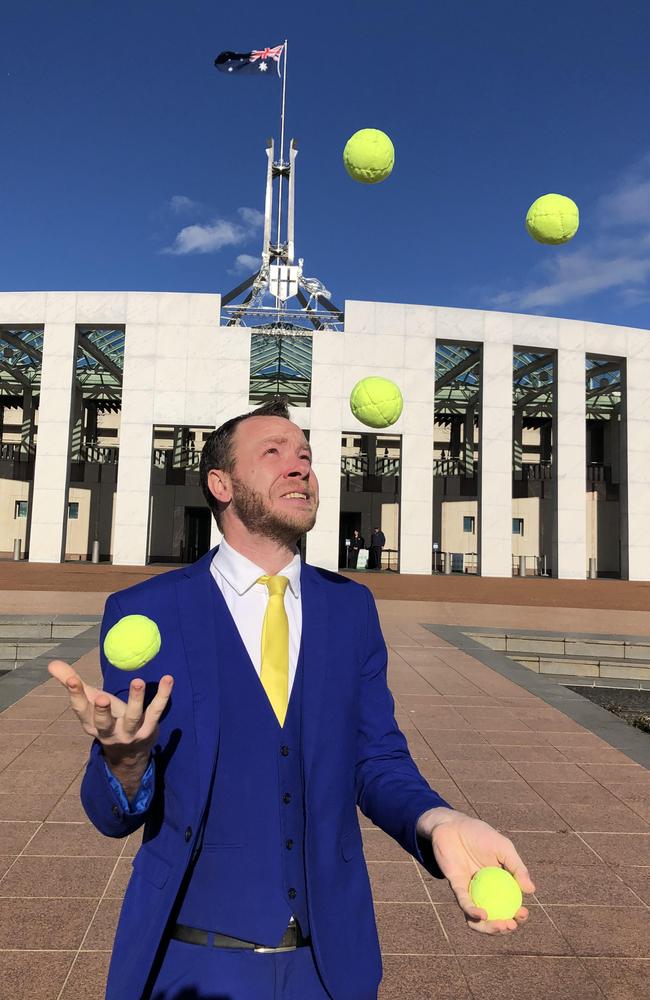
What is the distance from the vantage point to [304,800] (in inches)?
65.9

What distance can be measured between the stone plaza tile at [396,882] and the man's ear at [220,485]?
8.84 feet

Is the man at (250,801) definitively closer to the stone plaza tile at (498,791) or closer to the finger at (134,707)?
the finger at (134,707)

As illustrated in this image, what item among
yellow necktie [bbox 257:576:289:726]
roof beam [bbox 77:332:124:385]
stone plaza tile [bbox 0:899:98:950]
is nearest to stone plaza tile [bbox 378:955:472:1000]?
stone plaza tile [bbox 0:899:98:950]

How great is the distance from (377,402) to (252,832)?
12.6 metres

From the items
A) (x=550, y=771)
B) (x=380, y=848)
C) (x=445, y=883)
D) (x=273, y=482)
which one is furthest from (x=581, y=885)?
(x=273, y=482)

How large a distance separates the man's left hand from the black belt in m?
0.38

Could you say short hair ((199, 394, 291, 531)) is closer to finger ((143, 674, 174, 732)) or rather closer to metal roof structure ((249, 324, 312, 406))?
finger ((143, 674, 174, 732))

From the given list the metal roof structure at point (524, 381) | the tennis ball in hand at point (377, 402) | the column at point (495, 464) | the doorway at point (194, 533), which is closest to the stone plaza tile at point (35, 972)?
the tennis ball in hand at point (377, 402)

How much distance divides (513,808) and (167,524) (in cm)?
3627

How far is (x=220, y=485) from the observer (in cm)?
207

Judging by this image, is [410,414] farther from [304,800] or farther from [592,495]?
[304,800]

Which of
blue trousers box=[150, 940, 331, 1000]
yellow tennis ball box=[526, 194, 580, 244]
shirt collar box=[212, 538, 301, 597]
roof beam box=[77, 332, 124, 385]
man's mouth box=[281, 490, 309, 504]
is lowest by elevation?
blue trousers box=[150, 940, 331, 1000]

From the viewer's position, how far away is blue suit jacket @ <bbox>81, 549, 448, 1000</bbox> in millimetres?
1593

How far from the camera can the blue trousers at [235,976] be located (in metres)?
1.56
